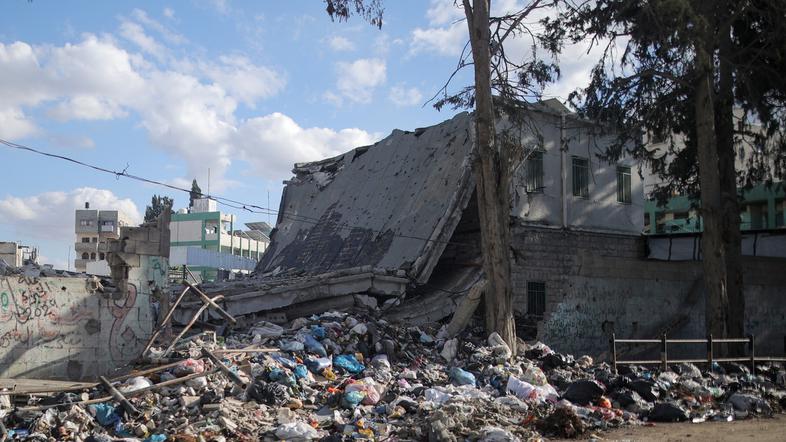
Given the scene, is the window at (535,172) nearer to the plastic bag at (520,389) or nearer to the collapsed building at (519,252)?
→ the collapsed building at (519,252)

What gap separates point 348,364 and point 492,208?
13.9ft

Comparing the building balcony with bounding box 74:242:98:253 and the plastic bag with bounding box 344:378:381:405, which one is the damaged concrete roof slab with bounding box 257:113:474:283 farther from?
the building balcony with bounding box 74:242:98:253

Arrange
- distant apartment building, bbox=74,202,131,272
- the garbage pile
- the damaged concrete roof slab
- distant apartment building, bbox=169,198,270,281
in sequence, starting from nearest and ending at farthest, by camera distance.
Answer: the garbage pile < the damaged concrete roof slab < distant apartment building, bbox=169,198,270,281 < distant apartment building, bbox=74,202,131,272

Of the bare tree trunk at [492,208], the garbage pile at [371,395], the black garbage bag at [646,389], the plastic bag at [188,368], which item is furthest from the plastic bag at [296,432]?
the bare tree trunk at [492,208]

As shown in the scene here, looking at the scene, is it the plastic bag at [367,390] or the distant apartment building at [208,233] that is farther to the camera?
the distant apartment building at [208,233]

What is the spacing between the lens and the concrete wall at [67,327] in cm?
1151

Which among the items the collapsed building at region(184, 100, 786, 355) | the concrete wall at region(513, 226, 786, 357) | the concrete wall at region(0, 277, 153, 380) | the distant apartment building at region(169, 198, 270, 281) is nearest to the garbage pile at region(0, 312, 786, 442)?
the concrete wall at region(0, 277, 153, 380)

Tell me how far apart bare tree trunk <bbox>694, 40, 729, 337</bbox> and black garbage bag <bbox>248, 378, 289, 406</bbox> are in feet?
32.7

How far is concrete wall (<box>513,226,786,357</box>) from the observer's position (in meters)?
17.1

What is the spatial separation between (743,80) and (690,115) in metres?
1.74

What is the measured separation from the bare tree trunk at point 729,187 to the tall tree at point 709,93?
24mm

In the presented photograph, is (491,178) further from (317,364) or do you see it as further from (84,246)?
(84,246)

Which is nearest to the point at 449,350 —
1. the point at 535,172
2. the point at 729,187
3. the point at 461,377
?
the point at 461,377

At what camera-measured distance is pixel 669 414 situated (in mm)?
9898
